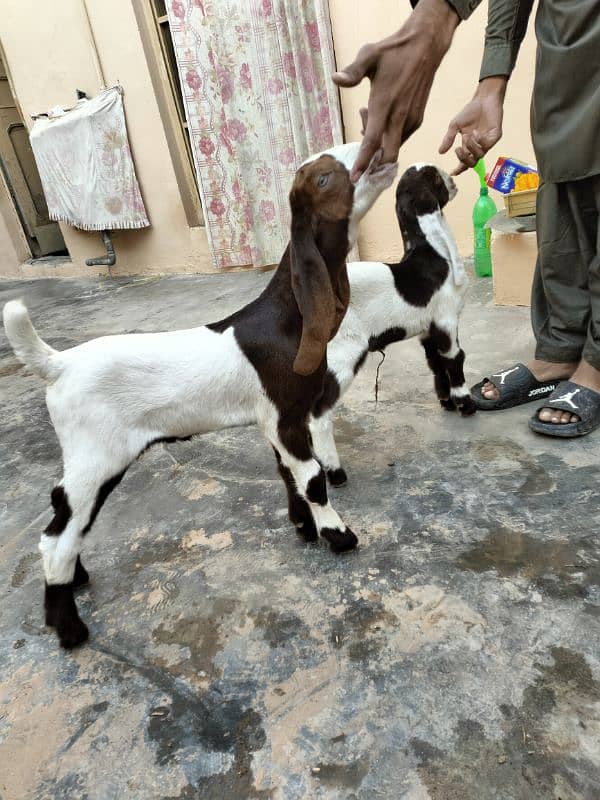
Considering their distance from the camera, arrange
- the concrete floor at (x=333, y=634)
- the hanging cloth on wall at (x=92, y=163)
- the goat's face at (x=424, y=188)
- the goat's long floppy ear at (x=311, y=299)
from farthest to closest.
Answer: the hanging cloth on wall at (x=92, y=163)
the goat's face at (x=424, y=188)
the goat's long floppy ear at (x=311, y=299)
the concrete floor at (x=333, y=634)

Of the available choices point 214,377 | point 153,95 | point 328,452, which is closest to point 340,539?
point 328,452

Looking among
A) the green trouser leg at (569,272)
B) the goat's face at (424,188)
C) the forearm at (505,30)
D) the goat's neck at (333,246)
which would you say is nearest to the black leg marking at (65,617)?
the goat's neck at (333,246)

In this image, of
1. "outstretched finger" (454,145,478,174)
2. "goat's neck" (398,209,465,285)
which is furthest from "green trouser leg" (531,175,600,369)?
"outstretched finger" (454,145,478,174)

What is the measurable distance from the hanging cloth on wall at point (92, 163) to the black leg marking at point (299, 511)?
5114 millimetres

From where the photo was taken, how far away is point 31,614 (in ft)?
5.79

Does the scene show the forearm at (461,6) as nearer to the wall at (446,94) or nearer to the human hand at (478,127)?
the human hand at (478,127)

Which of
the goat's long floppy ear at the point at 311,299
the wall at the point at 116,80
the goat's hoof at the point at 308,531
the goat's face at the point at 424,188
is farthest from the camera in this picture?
the wall at the point at 116,80

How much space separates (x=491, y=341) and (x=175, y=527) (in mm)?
2019

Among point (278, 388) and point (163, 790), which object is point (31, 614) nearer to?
point (163, 790)

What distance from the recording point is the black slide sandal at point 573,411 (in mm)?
2131

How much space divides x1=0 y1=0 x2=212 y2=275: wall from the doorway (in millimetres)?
1531

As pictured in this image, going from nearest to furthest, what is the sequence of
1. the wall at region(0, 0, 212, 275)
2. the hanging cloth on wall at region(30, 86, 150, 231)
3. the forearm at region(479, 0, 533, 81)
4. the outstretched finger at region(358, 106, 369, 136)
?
the outstretched finger at region(358, 106, 369, 136) → the forearm at region(479, 0, 533, 81) → the wall at region(0, 0, 212, 275) → the hanging cloth on wall at region(30, 86, 150, 231)

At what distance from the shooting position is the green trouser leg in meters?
2.21

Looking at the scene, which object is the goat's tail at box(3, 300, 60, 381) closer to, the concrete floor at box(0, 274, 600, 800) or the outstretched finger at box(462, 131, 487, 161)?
the concrete floor at box(0, 274, 600, 800)
